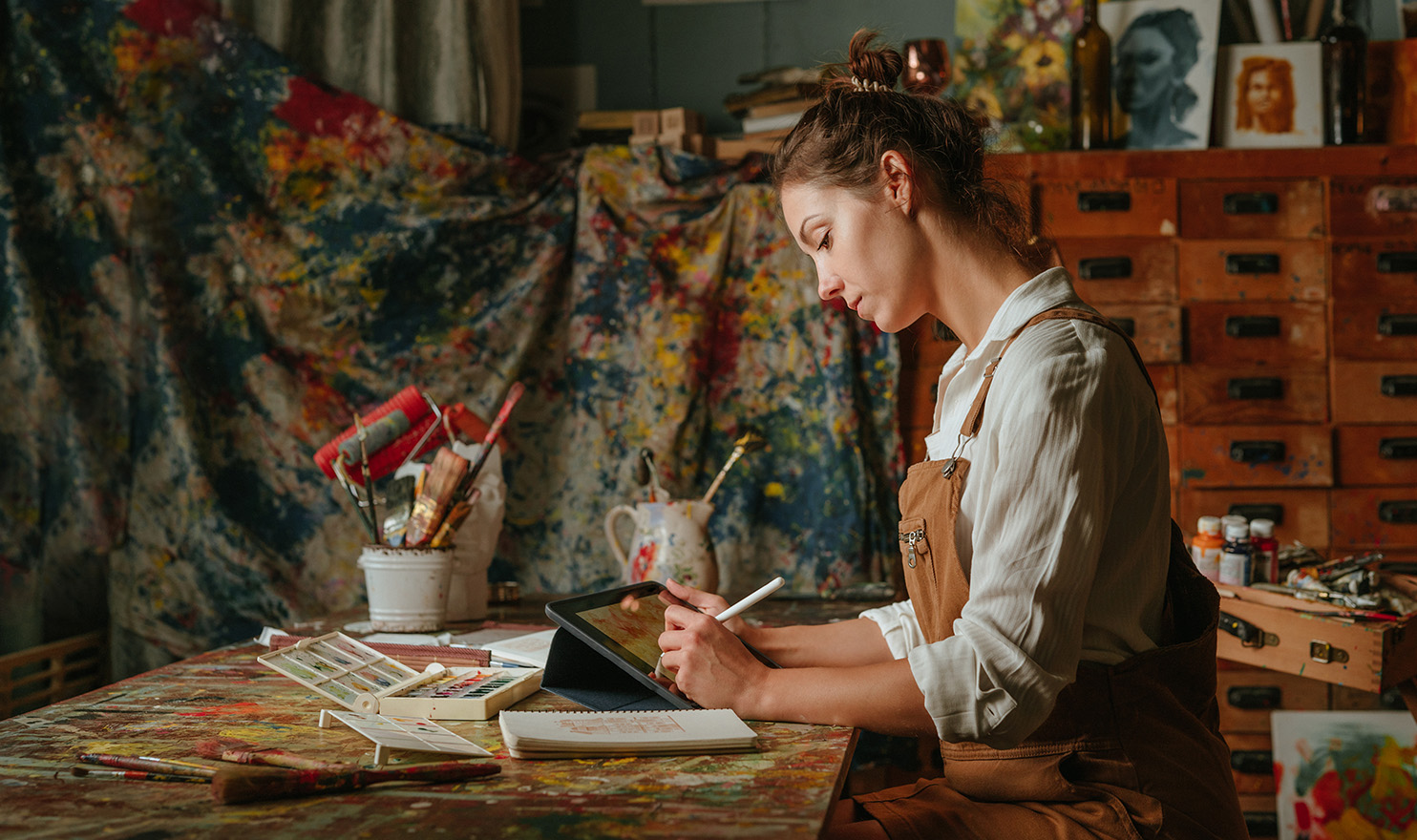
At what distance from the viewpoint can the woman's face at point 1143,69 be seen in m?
2.99

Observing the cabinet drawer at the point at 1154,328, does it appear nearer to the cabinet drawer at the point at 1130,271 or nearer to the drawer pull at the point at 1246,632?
Result: the cabinet drawer at the point at 1130,271

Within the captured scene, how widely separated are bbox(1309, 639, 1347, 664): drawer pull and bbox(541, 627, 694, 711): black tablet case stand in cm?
117

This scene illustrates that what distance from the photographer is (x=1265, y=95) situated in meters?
2.98

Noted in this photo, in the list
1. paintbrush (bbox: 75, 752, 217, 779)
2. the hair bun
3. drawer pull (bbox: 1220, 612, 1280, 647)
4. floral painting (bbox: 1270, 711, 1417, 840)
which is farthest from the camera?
floral painting (bbox: 1270, 711, 1417, 840)

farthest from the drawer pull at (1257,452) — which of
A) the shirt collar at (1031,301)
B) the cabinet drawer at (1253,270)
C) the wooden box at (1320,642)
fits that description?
the shirt collar at (1031,301)

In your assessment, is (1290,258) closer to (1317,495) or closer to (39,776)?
(1317,495)

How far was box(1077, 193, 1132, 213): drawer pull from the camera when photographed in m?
2.80

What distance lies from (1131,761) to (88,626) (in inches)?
96.8

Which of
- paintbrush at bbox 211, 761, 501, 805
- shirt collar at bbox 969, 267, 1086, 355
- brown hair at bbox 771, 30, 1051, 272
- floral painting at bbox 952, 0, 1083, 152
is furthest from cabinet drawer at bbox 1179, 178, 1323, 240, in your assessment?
paintbrush at bbox 211, 761, 501, 805

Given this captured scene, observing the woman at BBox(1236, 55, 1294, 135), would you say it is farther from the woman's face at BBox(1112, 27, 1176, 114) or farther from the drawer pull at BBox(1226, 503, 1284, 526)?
the drawer pull at BBox(1226, 503, 1284, 526)

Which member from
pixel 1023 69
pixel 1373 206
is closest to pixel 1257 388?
pixel 1373 206

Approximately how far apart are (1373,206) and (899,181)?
84.5 inches

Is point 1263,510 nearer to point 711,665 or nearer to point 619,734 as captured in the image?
point 711,665

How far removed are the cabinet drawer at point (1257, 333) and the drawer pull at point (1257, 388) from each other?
0.05 metres
